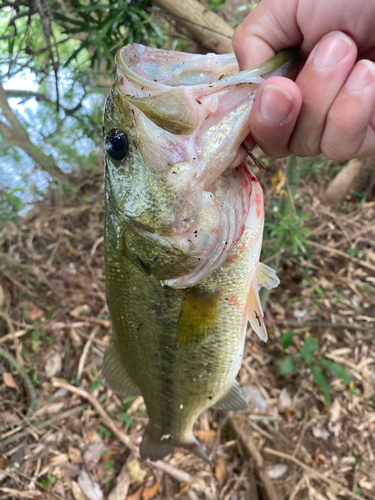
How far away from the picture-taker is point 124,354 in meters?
1.54

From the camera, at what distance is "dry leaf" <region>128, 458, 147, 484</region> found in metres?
2.33

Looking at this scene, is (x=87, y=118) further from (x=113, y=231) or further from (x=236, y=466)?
(x=236, y=466)

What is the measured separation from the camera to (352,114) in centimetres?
86

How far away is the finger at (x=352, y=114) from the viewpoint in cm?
83

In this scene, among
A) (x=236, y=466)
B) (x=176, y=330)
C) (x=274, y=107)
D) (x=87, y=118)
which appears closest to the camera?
(x=274, y=107)

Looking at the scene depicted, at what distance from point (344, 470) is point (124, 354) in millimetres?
2288

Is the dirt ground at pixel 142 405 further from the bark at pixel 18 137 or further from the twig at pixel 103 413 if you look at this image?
the bark at pixel 18 137

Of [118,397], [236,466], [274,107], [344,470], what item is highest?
[274,107]

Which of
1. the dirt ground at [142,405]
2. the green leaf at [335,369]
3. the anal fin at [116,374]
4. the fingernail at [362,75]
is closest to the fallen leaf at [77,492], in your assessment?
the dirt ground at [142,405]

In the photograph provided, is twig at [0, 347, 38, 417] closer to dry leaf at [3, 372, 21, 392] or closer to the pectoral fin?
dry leaf at [3, 372, 21, 392]

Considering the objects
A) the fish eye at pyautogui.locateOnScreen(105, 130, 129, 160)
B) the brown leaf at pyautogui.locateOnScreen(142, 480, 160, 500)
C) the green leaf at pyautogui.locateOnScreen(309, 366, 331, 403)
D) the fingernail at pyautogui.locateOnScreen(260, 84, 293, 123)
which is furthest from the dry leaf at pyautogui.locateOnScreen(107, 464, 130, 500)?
the fingernail at pyautogui.locateOnScreen(260, 84, 293, 123)

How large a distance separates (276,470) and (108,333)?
1899 mm

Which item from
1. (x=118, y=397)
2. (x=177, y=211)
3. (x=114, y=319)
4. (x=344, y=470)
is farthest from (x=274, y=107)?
(x=344, y=470)

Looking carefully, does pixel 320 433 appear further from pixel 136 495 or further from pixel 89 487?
pixel 89 487
